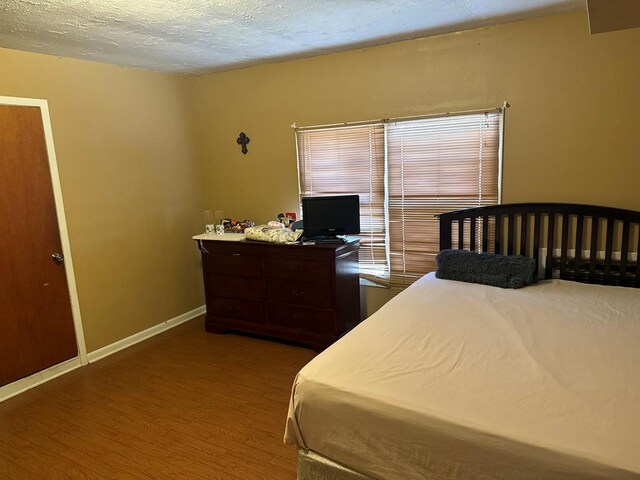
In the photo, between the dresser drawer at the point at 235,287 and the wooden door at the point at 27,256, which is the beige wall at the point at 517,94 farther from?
the wooden door at the point at 27,256

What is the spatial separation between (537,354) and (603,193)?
154 centimetres

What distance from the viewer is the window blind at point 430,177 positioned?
10.6 feet

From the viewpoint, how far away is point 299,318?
362 cm

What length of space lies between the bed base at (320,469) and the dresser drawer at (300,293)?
168 centimetres

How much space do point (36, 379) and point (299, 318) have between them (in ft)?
6.55

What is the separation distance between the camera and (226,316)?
13.1 feet

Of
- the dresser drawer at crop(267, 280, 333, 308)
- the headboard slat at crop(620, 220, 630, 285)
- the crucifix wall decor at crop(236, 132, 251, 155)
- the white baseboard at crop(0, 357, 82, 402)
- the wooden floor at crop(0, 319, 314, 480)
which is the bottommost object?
the wooden floor at crop(0, 319, 314, 480)

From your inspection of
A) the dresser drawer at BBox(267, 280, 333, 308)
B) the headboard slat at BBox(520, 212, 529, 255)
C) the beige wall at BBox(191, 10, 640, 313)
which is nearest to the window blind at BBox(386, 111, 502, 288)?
the beige wall at BBox(191, 10, 640, 313)

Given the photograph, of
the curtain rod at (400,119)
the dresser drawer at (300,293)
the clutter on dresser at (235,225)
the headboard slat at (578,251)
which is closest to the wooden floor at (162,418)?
the dresser drawer at (300,293)

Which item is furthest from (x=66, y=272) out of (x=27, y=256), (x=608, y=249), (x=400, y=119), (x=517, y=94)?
(x=608, y=249)

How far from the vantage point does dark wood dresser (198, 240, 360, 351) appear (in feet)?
11.4

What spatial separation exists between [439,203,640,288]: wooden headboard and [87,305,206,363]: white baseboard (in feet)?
8.90

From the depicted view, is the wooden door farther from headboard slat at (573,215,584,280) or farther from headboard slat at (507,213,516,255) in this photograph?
headboard slat at (573,215,584,280)

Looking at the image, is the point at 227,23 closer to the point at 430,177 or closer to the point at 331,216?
the point at 331,216
